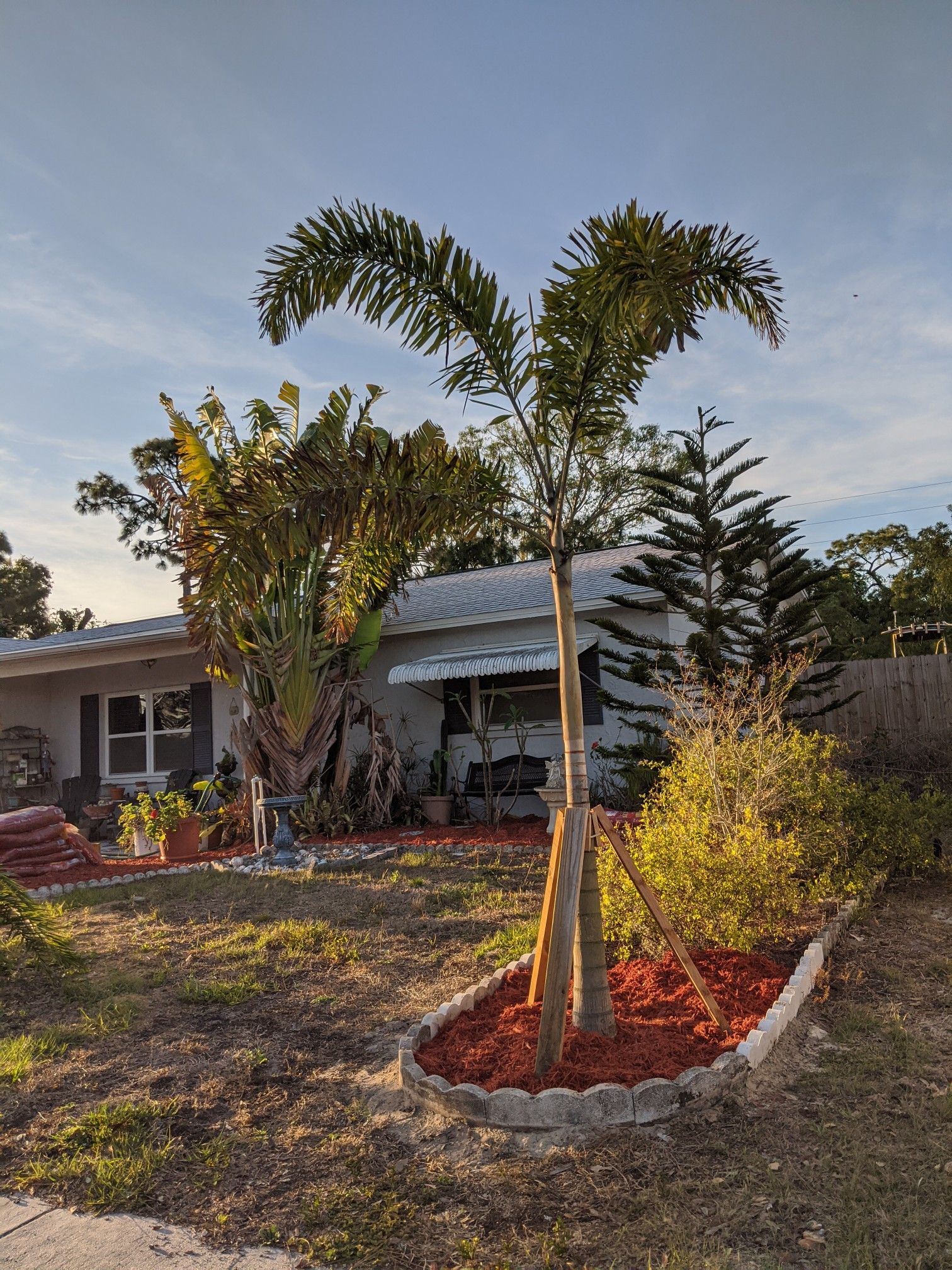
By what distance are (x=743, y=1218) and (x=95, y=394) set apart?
10.2 meters

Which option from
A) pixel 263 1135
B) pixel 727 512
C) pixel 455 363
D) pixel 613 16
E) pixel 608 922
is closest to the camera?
pixel 263 1135

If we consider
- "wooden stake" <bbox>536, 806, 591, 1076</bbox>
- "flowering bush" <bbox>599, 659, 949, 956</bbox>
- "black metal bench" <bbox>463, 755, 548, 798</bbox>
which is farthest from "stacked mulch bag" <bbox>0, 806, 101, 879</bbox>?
"wooden stake" <bbox>536, 806, 591, 1076</bbox>

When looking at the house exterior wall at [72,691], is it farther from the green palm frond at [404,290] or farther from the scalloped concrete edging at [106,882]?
the green palm frond at [404,290]

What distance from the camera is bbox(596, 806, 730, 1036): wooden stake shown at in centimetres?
381

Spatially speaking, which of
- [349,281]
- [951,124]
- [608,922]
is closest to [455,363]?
[349,281]

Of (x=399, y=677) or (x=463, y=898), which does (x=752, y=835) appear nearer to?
(x=463, y=898)

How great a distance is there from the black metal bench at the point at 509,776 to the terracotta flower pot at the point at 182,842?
3.44 meters

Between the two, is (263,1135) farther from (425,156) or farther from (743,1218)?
(425,156)

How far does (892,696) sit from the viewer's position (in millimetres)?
12258

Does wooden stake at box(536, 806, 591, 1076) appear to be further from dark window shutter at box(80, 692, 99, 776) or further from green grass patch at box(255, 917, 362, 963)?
dark window shutter at box(80, 692, 99, 776)

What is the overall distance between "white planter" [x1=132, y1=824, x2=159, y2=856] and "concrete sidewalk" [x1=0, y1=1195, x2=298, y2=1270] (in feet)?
28.5

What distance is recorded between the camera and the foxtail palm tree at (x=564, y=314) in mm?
3752

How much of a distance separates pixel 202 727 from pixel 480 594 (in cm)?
493

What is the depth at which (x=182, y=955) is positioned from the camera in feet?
19.7
